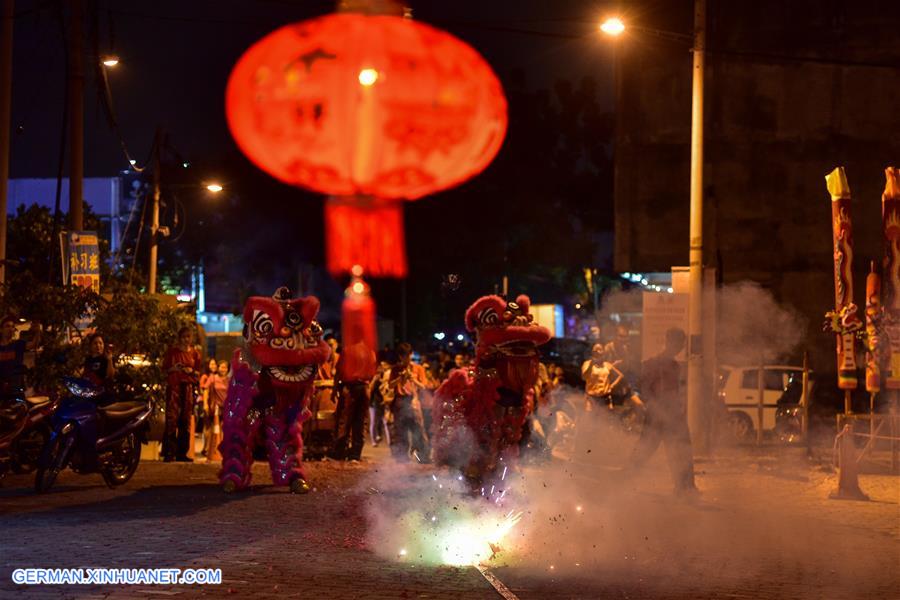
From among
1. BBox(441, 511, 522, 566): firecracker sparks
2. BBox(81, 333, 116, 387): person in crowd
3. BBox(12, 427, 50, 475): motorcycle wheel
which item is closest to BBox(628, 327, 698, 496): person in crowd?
BBox(441, 511, 522, 566): firecracker sparks

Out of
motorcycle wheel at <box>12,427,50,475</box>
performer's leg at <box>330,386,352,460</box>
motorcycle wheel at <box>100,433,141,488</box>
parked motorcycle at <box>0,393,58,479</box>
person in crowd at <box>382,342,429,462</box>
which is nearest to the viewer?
parked motorcycle at <box>0,393,58,479</box>

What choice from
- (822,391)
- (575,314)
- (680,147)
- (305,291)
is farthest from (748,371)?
(575,314)

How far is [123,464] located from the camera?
13258 mm

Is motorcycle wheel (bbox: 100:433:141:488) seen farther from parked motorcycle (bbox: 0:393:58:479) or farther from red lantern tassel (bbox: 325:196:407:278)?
red lantern tassel (bbox: 325:196:407:278)

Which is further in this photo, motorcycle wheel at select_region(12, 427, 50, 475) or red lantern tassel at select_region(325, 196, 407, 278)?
red lantern tassel at select_region(325, 196, 407, 278)

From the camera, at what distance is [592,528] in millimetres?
9992

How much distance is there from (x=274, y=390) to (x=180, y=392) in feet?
13.2

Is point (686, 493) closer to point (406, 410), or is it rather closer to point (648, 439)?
point (648, 439)

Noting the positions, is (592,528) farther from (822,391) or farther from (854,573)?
(822,391)

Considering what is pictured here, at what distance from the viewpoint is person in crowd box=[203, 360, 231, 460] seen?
17.1 metres

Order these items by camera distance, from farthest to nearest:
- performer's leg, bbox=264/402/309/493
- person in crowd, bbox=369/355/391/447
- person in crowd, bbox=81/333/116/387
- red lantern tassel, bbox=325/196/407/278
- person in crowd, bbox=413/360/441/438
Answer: red lantern tassel, bbox=325/196/407/278
person in crowd, bbox=369/355/391/447
person in crowd, bbox=413/360/441/438
person in crowd, bbox=81/333/116/387
performer's leg, bbox=264/402/309/493

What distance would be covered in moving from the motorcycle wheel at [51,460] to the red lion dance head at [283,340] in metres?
2.18

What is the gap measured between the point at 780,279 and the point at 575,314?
30.7m

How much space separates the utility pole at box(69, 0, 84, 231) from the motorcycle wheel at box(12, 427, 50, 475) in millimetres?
3964
